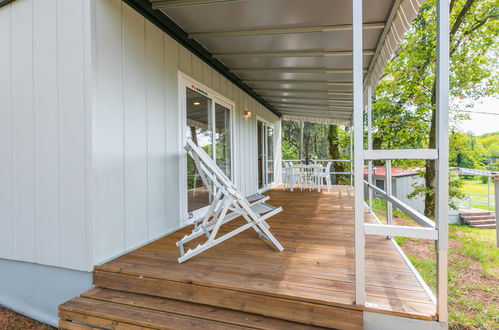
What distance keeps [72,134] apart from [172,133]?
1.15m

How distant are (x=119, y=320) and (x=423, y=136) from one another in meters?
9.02

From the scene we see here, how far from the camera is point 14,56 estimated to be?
2.47 meters

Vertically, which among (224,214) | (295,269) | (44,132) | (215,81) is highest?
(215,81)

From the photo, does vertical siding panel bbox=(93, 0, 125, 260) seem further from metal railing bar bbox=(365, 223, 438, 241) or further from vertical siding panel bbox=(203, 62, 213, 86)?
metal railing bar bbox=(365, 223, 438, 241)

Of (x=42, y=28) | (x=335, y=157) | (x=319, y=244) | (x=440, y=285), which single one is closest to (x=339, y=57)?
(x=319, y=244)

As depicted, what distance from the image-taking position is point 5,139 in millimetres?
2549

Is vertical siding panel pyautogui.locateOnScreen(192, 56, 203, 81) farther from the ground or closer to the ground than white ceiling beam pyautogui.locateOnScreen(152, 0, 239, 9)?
closer to the ground

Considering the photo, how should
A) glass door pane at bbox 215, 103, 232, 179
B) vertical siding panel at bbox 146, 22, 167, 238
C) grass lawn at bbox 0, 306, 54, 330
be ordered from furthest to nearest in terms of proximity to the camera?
glass door pane at bbox 215, 103, 232, 179, vertical siding panel at bbox 146, 22, 167, 238, grass lawn at bbox 0, 306, 54, 330

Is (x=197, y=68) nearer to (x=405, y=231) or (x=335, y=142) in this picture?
(x=405, y=231)

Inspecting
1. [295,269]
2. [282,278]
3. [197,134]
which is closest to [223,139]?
[197,134]

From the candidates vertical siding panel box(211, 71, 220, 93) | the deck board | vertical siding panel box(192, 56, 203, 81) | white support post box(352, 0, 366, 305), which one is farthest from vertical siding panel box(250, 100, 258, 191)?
white support post box(352, 0, 366, 305)

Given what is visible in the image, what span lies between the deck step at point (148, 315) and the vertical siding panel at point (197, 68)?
115 inches

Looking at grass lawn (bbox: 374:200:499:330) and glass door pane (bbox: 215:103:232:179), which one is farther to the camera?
glass door pane (bbox: 215:103:232:179)

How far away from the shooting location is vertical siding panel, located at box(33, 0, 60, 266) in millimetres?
2270
